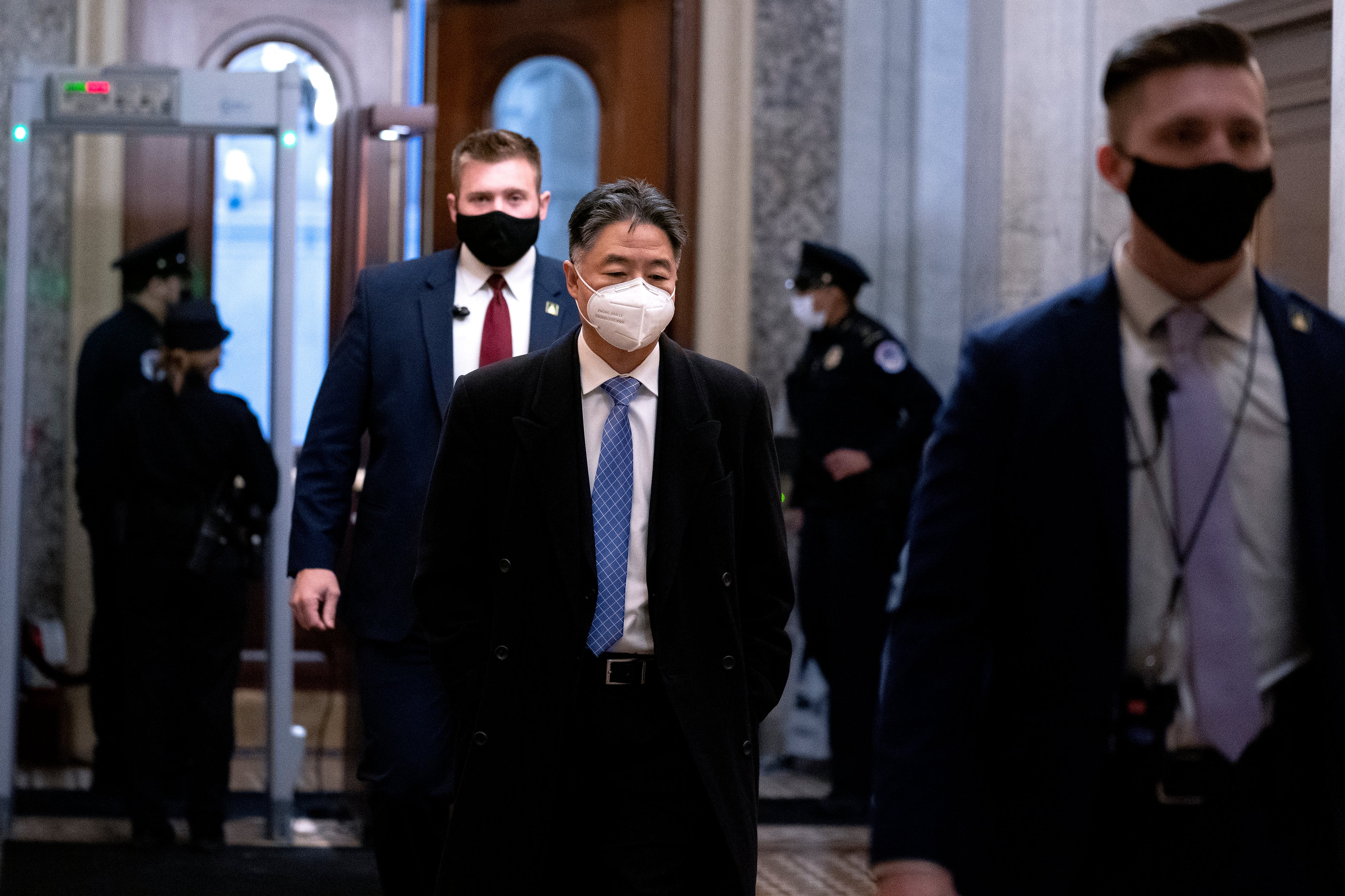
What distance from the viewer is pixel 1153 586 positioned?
4.95 ft

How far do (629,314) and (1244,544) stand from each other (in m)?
1.03

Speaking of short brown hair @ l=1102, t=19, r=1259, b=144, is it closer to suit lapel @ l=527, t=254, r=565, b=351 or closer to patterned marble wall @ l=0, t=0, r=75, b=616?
suit lapel @ l=527, t=254, r=565, b=351

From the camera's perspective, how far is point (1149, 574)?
4.96 feet

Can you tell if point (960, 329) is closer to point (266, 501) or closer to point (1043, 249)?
point (1043, 249)

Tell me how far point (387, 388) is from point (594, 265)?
853mm

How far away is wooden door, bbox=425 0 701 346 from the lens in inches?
240

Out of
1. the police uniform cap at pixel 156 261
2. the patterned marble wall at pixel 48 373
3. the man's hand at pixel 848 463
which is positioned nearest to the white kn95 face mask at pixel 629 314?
the man's hand at pixel 848 463

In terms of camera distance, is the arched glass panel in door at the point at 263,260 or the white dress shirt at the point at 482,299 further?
the arched glass panel in door at the point at 263,260

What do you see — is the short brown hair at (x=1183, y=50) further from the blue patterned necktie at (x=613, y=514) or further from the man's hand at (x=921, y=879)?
the blue patterned necktie at (x=613, y=514)

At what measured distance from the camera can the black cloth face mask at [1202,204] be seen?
5.01ft

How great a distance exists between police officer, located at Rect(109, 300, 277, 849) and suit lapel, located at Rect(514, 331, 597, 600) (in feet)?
8.84

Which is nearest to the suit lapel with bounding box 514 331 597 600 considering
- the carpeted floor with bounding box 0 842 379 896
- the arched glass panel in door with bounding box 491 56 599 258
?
the carpeted floor with bounding box 0 842 379 896

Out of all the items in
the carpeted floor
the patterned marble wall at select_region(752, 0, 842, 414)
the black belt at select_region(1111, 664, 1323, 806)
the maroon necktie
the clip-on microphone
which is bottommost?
the carpeted floor

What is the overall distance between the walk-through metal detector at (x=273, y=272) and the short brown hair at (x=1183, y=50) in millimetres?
3736
